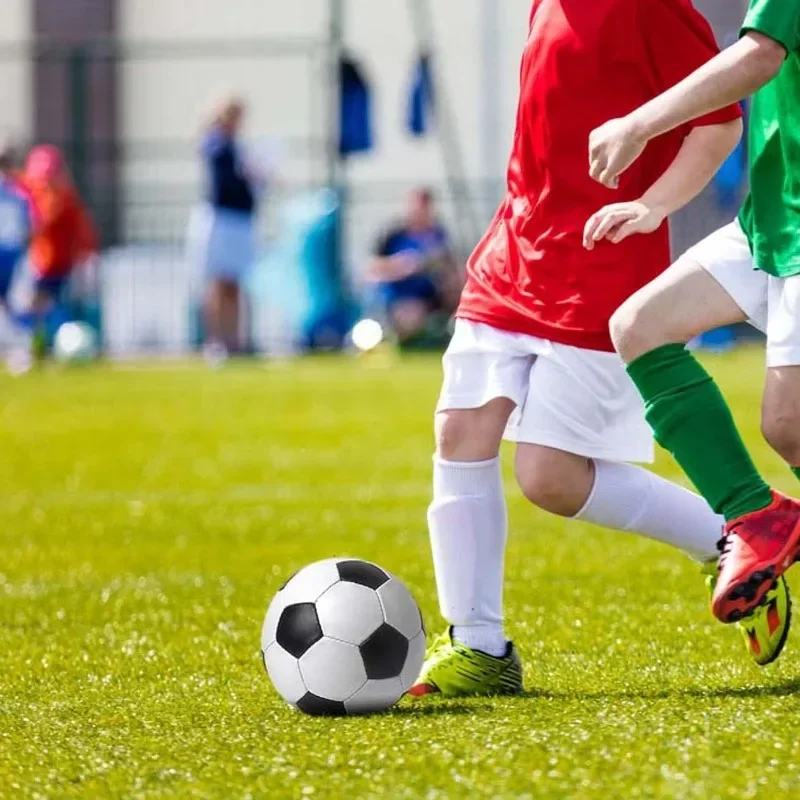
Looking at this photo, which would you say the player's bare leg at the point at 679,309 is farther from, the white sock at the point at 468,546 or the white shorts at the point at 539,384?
the white sock at the point at 468,546

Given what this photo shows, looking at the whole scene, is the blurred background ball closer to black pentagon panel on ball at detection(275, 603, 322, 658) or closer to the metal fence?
the metal fence

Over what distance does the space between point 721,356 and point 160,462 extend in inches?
367

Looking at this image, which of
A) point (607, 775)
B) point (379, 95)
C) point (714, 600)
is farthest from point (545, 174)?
point (379, 95)

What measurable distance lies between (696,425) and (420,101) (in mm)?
17734

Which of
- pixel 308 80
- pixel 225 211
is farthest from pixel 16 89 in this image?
pixel 225 211

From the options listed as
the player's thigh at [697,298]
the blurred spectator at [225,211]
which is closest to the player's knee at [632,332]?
the player's thigh at [697,298]

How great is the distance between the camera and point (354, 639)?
137 inches

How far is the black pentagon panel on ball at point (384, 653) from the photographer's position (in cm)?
343

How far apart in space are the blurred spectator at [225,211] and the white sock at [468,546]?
12.6 m

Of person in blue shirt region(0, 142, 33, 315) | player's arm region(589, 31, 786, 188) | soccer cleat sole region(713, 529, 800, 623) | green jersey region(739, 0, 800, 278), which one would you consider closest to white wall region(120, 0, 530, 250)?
person in blue shirt region(0, 142, 33, 315)

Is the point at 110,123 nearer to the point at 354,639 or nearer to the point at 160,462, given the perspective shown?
the point at 160,462

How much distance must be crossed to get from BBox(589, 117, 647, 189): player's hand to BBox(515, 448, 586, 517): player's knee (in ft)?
2.23

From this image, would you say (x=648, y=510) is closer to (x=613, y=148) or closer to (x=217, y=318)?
(x=613, y=148)

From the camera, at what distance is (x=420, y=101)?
20.9m
